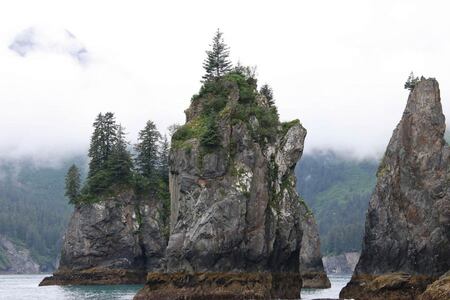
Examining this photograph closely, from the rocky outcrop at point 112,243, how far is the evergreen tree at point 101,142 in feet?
34.1

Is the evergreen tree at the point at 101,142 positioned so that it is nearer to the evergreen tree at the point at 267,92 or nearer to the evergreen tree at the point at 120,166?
the evergreen tree at the point at 120,166

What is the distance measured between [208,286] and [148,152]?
7621cm

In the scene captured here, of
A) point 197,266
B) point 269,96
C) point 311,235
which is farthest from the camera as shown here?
point 311,235

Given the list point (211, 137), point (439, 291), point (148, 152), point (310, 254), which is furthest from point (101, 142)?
point (439, 291)

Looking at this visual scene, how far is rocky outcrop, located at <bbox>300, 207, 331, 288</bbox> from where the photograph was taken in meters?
162

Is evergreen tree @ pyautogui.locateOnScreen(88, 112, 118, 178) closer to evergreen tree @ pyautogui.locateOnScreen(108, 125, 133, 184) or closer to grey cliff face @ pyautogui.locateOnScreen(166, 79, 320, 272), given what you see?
evergreen tree @ pyautogui.locateOnScreen(108, 125, 133, 184)

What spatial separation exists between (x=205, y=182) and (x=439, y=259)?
1193 inches

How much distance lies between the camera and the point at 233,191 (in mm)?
96312

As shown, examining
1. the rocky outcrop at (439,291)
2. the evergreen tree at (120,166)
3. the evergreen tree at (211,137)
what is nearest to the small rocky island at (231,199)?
→ the evergreen tree at (211,137)

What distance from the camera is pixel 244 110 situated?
103 m

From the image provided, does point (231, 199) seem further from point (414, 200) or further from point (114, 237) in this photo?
point (114, 237)

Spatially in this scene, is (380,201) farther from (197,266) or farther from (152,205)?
(152,205)

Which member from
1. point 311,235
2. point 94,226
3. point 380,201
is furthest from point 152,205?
point 380,201

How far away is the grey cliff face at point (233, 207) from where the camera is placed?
309 ft
